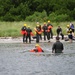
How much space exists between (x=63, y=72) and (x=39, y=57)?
8293 mm

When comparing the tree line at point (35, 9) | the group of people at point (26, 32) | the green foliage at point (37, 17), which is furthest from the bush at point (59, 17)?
the group of people at point (26, 32)

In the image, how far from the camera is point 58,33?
161ft

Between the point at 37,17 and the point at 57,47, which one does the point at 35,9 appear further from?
the point at 57,47

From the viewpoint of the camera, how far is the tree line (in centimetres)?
7978

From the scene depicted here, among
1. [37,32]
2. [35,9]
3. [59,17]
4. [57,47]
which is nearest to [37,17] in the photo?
[59,17]

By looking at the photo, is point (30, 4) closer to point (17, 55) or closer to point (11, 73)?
point (17, 55)

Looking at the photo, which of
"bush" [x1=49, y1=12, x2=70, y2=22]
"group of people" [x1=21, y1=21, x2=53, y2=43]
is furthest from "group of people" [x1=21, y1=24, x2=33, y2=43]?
"bush" [x1=49, y1=12, x2=70, y2=22]

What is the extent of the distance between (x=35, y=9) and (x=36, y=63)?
5803cm

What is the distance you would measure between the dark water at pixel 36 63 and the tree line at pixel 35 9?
Result: 141ft

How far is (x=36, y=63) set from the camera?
29.0m

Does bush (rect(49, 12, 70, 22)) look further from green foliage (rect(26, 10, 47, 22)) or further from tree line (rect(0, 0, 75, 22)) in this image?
green foliage (rect(26, 10, 47, 22))

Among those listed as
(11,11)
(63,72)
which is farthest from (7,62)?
(11,11)

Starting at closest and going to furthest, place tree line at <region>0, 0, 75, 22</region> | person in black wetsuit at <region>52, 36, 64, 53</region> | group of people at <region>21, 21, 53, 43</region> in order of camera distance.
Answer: person in black wetsuit at <region>52, 36, 64, 53</region>
group of people at <region>21, 21, 53, 43</region>
tree line at <region>0, 0, 75, 22</region>

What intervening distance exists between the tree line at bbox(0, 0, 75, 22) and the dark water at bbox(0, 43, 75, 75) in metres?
42.9
